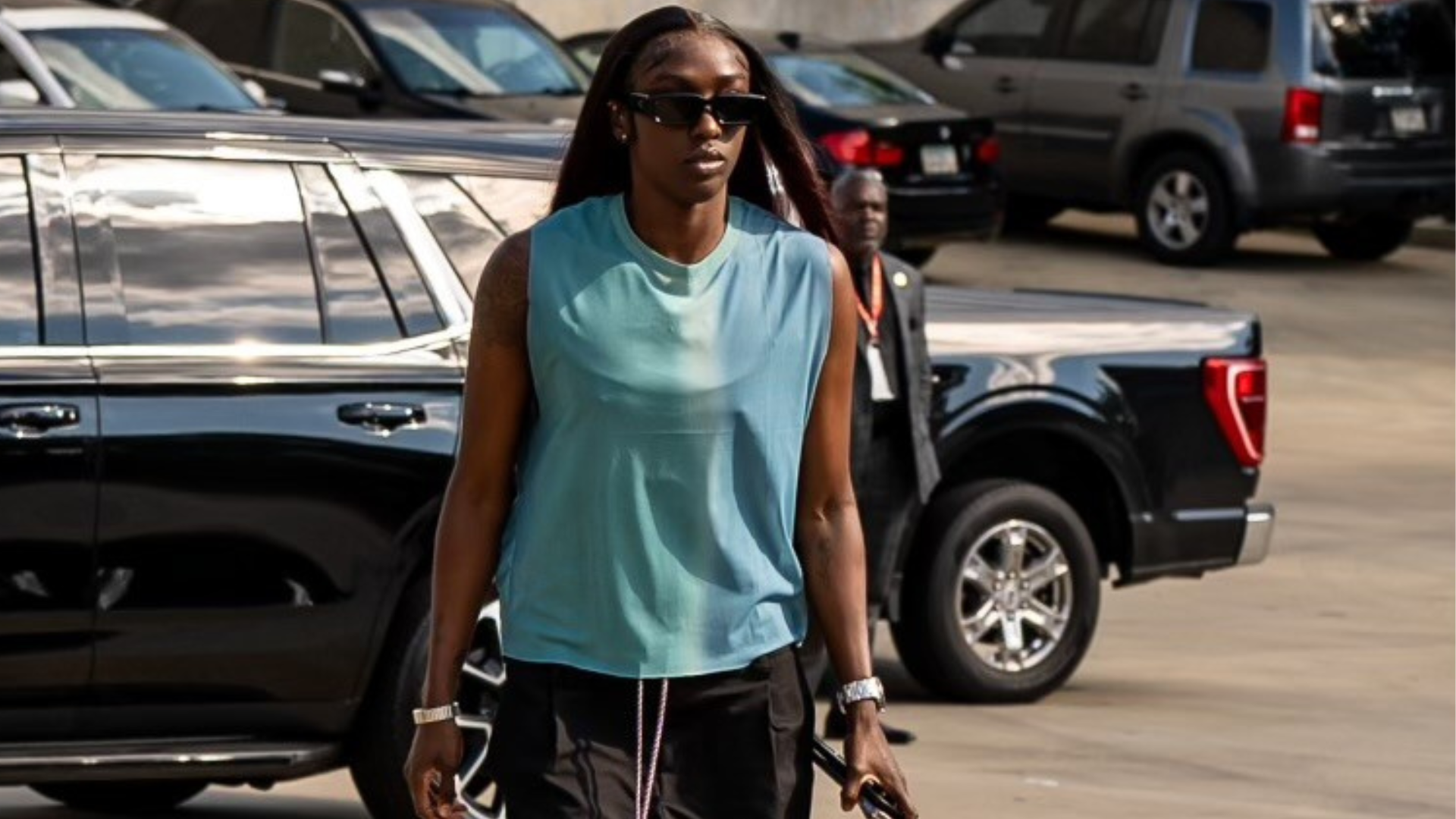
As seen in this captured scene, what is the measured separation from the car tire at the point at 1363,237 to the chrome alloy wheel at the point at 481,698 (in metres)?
16.9

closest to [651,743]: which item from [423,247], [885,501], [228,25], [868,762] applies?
[868,762]

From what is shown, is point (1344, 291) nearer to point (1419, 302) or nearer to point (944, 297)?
point (1419, 302)

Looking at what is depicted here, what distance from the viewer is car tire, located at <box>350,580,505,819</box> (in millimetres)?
7547

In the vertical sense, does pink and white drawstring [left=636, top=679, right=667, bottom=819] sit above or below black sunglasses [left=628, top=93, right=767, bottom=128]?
below

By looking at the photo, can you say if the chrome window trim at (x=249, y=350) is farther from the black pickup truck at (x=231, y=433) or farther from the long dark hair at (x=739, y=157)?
the long dark hair at (x=739, y=157)

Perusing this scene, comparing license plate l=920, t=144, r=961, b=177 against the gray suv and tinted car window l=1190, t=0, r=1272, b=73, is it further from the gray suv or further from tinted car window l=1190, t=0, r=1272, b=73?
tinted car window l=1190, t=0, r=1272, b=73

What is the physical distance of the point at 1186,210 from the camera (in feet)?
75.7

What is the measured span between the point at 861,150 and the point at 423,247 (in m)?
12.7

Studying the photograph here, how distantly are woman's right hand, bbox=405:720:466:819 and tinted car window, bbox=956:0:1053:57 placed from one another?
19.4 metres

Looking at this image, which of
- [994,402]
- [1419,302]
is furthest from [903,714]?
[1419,302]

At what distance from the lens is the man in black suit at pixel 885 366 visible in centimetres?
966

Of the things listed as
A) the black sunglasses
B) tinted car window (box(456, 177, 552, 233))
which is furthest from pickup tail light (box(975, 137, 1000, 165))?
the black sunglasses

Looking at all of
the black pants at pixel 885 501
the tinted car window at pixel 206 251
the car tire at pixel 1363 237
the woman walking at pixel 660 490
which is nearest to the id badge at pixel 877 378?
the black pants at pixel 885 501

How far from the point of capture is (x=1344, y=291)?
22.6 meters
